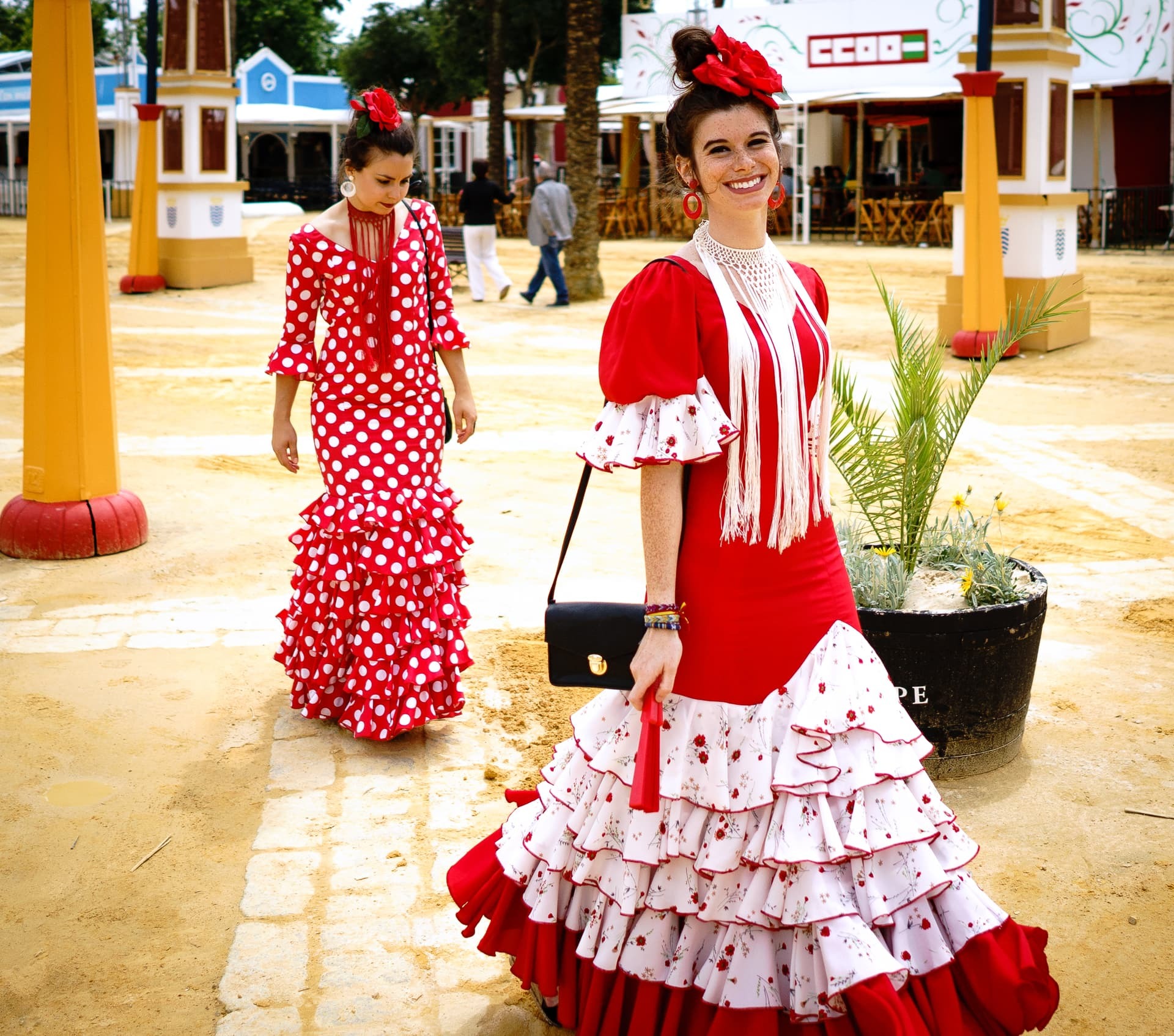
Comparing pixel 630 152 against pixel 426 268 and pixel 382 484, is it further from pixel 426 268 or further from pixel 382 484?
pixel 382 484

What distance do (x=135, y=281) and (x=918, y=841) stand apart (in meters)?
17.5

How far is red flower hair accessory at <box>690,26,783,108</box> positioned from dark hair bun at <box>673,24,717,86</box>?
0.5 inches

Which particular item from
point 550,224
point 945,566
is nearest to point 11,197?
point 550,224

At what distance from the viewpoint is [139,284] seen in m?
18.3

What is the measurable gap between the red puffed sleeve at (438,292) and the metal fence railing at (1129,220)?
20647 mm

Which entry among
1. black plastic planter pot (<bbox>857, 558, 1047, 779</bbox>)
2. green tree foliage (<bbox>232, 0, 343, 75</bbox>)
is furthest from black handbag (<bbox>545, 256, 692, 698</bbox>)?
green tree foliage (<bbox>232, 0, 343, 75</bbox>)

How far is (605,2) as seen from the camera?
34000 millimetres

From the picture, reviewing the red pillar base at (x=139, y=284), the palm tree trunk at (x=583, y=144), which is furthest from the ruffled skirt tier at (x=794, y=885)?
the red pillar base at (x=139, y=284)

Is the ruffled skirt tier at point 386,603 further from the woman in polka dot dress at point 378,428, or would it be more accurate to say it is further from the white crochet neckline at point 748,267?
the white crochet neckline at point 748,267

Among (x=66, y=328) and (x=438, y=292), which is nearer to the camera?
(x=438, y=292)

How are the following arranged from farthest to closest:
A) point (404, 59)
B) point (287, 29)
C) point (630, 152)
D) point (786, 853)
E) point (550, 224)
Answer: point (287, 29), point (404, 59), point (630, 152), point (550, 224), point (786, 853)

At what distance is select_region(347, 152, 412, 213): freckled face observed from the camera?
420cm

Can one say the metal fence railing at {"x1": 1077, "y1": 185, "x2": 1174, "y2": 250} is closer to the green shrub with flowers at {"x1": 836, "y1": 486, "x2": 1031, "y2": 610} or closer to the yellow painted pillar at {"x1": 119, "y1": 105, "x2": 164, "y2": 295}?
the yellow painted pillar at {"x1": 119, "y1": 105, "x2": 164, "y2": 295}

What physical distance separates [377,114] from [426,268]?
506 mm
